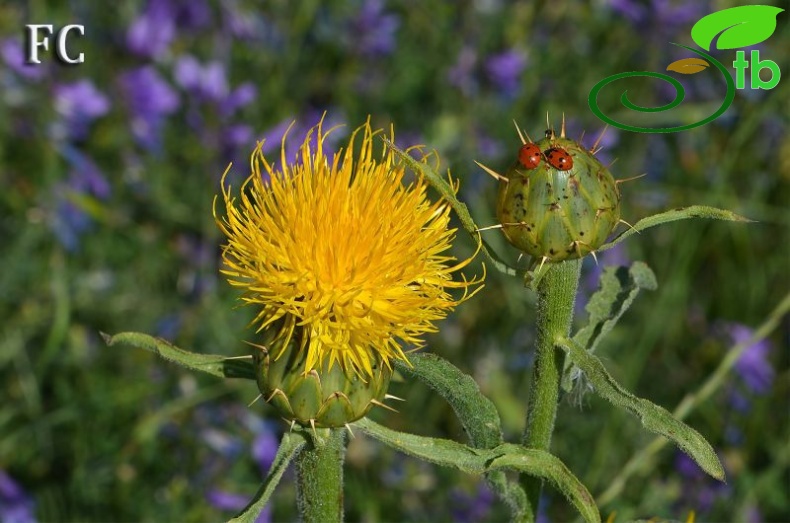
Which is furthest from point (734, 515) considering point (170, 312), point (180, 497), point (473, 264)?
point (170, 312)

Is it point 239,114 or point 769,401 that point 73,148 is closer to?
point 239,114

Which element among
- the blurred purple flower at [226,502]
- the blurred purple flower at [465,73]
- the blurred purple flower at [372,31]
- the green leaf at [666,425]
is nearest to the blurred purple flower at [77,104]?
the blurred purple flower at [372,31]

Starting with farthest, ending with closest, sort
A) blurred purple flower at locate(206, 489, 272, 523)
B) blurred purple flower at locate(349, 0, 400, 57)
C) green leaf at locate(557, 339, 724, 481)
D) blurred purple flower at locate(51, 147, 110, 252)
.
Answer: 1. blurred purple flower at locate(349, 0, 400, 57)
2. blurred purple flower at locate(51, 147, 110, 252)
3. blurred purple flower at locate(206, 489, 272, 523)
4. green leaf at locate(557, 339, 724, 481)

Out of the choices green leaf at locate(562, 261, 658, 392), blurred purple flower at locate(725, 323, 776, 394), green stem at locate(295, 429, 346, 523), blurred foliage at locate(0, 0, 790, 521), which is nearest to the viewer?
green stem at locate(295, 429, 346, 523)

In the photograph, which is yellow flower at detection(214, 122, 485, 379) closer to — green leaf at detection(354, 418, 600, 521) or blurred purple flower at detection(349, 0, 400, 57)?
green leaf at detection(354, 418, 600, 521)

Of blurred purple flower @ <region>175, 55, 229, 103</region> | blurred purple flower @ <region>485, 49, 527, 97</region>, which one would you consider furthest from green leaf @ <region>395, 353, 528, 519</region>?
blurred purple flower @ <region>485, 49, 527, 97</region>

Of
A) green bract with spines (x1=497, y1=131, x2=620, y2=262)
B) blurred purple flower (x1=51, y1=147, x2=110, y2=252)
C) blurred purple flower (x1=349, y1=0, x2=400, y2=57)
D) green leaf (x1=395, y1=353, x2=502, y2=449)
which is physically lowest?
blurred purple flower (x1=51, y1=147, x2=110, y2=252)

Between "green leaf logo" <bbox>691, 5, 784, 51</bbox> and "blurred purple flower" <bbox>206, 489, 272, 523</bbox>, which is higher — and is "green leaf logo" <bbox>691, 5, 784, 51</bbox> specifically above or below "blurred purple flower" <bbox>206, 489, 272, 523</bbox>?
above
